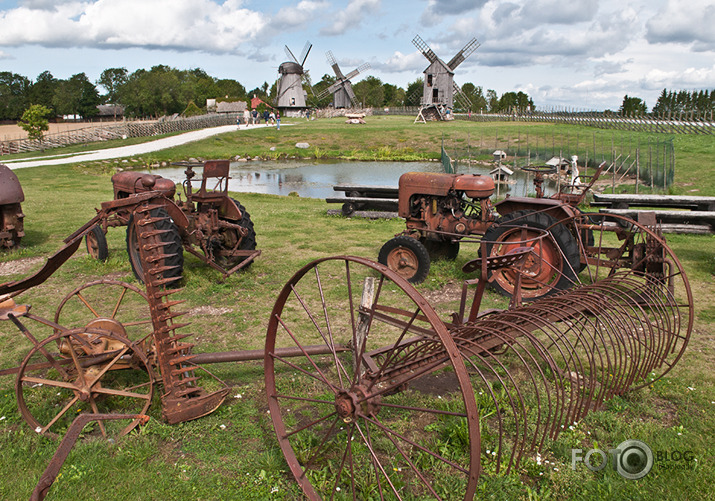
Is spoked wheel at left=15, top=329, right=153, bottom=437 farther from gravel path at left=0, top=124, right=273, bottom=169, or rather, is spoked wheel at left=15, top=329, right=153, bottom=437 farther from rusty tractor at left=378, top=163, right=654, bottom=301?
gravel path at left=0, top=124, right=273, bottom=169

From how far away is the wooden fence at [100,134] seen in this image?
33062 mm

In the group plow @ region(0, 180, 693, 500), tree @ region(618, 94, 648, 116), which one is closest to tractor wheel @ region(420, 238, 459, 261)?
plow @ region(0, 180, 693, 500)

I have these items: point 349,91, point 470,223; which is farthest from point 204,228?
point 349,91

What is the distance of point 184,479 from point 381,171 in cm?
2362

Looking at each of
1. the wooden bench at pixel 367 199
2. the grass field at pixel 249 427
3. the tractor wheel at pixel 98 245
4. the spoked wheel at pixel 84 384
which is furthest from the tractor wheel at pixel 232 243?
the wooden bench at pixel 367 199

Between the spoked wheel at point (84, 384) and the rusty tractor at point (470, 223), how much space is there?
13.6 ft

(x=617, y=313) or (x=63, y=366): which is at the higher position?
(x=617, y=313)

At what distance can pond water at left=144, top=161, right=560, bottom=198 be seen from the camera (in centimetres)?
2053

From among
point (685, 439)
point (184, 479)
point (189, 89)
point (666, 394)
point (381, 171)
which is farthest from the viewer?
point (189, 89)

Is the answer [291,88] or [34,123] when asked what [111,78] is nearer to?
[291,88]

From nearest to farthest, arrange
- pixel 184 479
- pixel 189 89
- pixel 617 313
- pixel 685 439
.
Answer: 1. pixel 184 479
2. pixel 685 439
3. pixel 617 313
4. pixel 189 89

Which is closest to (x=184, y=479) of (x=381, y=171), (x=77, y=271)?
(x=77, y=271)

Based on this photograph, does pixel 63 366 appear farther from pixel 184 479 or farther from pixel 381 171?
pixel 381 171

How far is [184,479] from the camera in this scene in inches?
138
